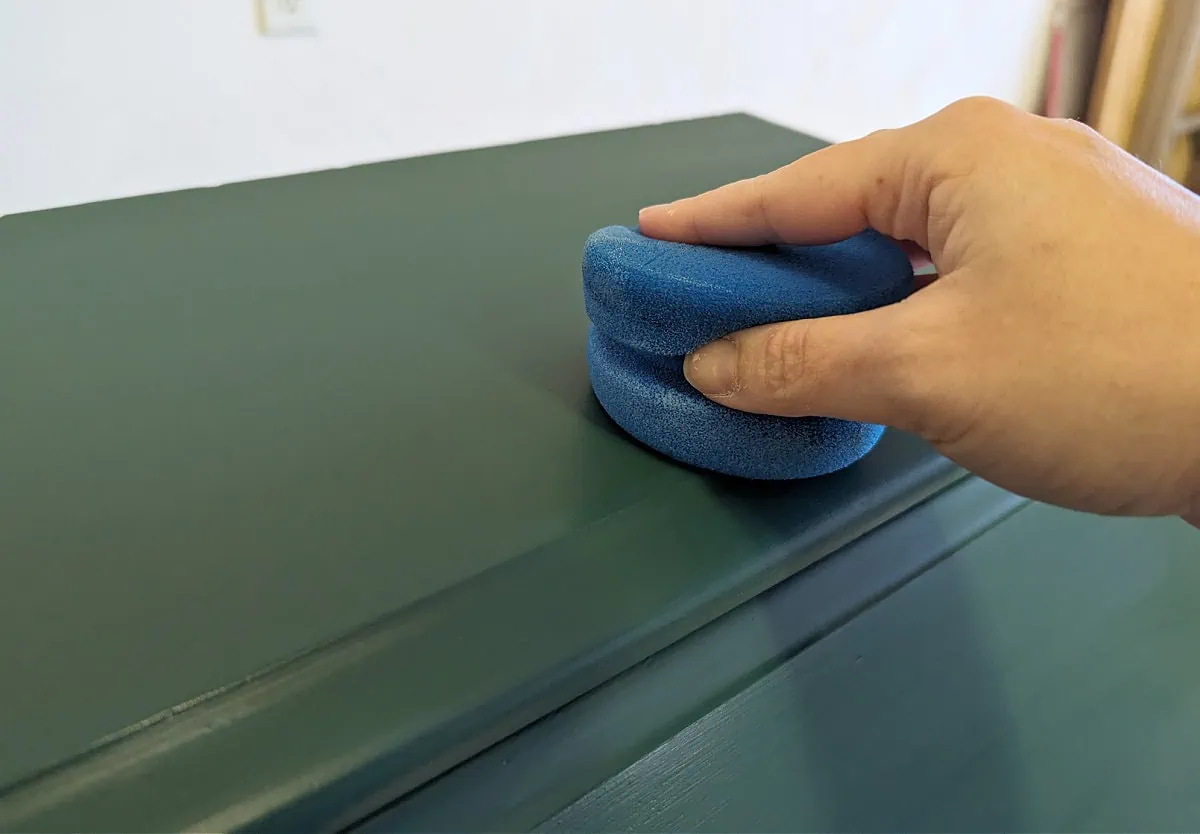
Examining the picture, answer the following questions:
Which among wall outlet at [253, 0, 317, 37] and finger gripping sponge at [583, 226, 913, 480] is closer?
finger gripping sponge at [583, 226, 913, 480]

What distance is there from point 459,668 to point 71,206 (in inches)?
19.1

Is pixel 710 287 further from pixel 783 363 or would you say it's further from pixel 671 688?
pixel 671 688

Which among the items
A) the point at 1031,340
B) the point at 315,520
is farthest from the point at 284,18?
the point at 1031,340

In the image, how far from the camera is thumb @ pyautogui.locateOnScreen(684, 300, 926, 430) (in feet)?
1.05

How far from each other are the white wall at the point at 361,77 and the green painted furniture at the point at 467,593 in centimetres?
10

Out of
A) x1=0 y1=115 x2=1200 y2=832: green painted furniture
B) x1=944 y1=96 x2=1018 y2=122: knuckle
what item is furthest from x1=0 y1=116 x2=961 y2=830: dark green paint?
x1=944 y1=96 x2=1018 y2=122: knuckle

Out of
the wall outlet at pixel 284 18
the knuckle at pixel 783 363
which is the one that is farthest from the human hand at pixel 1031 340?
the wall outlet at pixel 284 18

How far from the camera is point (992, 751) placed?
0.40 m

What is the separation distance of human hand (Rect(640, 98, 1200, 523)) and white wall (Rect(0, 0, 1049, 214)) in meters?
0.45

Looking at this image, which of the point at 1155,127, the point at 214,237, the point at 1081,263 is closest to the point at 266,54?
the point at 214,237

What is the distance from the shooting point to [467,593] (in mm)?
303

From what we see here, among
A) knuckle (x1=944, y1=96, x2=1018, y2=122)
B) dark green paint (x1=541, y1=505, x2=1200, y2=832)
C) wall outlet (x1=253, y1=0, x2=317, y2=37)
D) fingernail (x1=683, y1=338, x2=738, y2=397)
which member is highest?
wall outlet (x1=253, y1=0, x2=317, y2=37)

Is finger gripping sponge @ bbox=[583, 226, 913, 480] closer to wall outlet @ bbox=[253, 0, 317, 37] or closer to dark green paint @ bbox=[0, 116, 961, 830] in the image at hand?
dark green paint @ bbox=[0, 116, 961, 830]

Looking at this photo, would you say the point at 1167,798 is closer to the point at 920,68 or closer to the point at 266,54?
the point at 266,54
